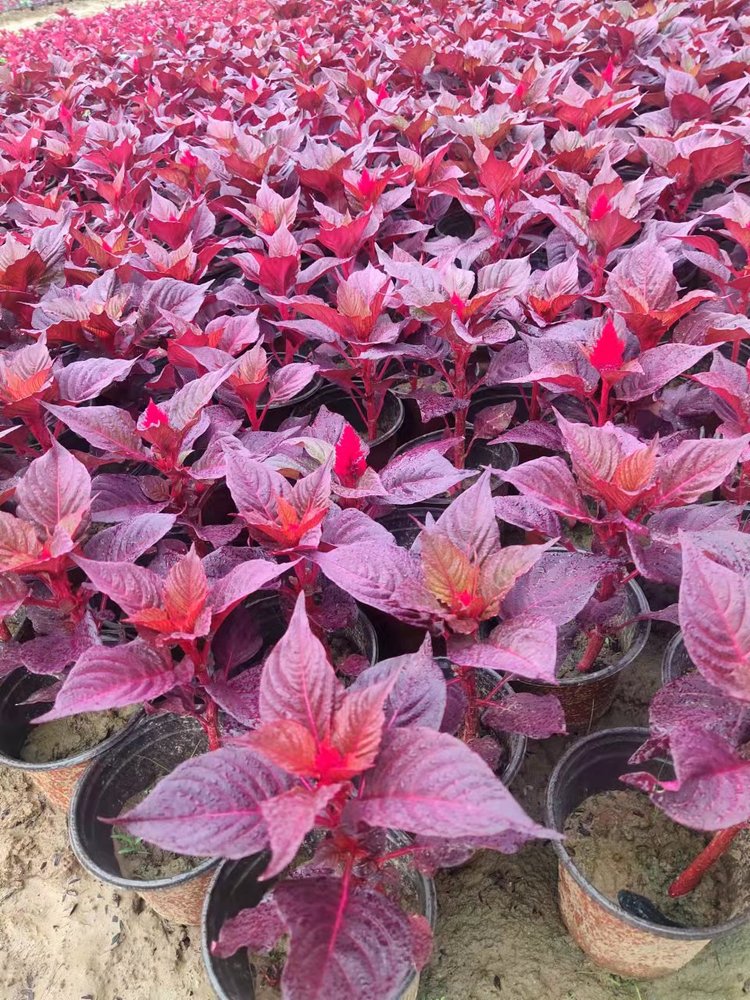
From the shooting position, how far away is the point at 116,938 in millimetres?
1807

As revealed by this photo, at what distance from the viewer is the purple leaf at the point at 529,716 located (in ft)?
4.55

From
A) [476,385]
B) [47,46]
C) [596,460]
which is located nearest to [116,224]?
[476,385]

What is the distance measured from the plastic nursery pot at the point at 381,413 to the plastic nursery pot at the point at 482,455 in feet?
0.18

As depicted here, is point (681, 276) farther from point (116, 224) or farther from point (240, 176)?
point (116, 224)

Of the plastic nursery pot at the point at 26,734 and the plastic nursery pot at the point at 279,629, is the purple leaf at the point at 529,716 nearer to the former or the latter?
the plastic nursery pot at the point at 279,629

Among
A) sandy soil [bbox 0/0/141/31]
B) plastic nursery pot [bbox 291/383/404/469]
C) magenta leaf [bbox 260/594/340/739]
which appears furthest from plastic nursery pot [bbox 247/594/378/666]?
sandy soil [bbox 0/0/141/31]

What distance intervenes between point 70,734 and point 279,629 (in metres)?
0.61

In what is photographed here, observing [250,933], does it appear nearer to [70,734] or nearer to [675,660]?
[70,734]

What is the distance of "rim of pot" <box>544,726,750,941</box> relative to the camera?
1.25 m

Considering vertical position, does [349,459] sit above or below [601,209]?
below

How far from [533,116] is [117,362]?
2.31 m

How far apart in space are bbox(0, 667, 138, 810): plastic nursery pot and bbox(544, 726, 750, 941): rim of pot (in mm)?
953

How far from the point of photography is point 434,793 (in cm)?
92

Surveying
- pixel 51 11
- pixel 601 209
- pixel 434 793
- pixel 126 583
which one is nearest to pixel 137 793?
pixel 126 583
